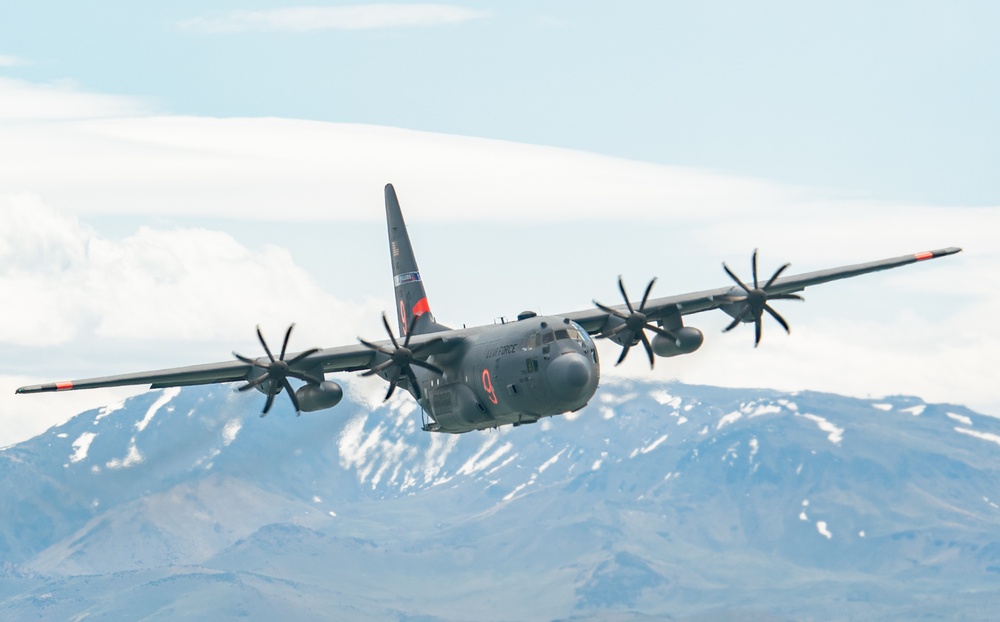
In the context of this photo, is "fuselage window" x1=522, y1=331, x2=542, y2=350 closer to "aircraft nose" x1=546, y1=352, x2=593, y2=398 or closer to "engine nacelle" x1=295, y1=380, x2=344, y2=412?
"aircraft nose" x1=546, y1=352, x2=593, y2=398

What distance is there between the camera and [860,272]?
69.8m

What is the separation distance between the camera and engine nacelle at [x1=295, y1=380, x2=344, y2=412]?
58781 mm

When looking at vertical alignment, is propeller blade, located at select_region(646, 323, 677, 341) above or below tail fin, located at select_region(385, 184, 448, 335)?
below

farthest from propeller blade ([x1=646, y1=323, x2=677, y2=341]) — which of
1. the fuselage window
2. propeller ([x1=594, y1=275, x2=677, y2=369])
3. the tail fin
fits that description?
the tail fin

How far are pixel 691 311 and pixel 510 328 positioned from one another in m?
11.3

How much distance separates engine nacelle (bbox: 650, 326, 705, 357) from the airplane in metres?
0.05

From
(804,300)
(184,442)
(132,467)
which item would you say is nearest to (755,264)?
(804,300)

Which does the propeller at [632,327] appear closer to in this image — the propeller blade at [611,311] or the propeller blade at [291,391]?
the propeller blade at [611,311]

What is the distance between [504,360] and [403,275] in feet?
63.3

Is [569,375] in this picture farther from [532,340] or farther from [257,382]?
[257,382]

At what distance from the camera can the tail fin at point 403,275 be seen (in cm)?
7570

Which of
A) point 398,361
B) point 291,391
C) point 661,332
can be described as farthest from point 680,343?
point 291,391

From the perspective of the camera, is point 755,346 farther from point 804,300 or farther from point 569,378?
point 569,378

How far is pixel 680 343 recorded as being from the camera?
64875mm
